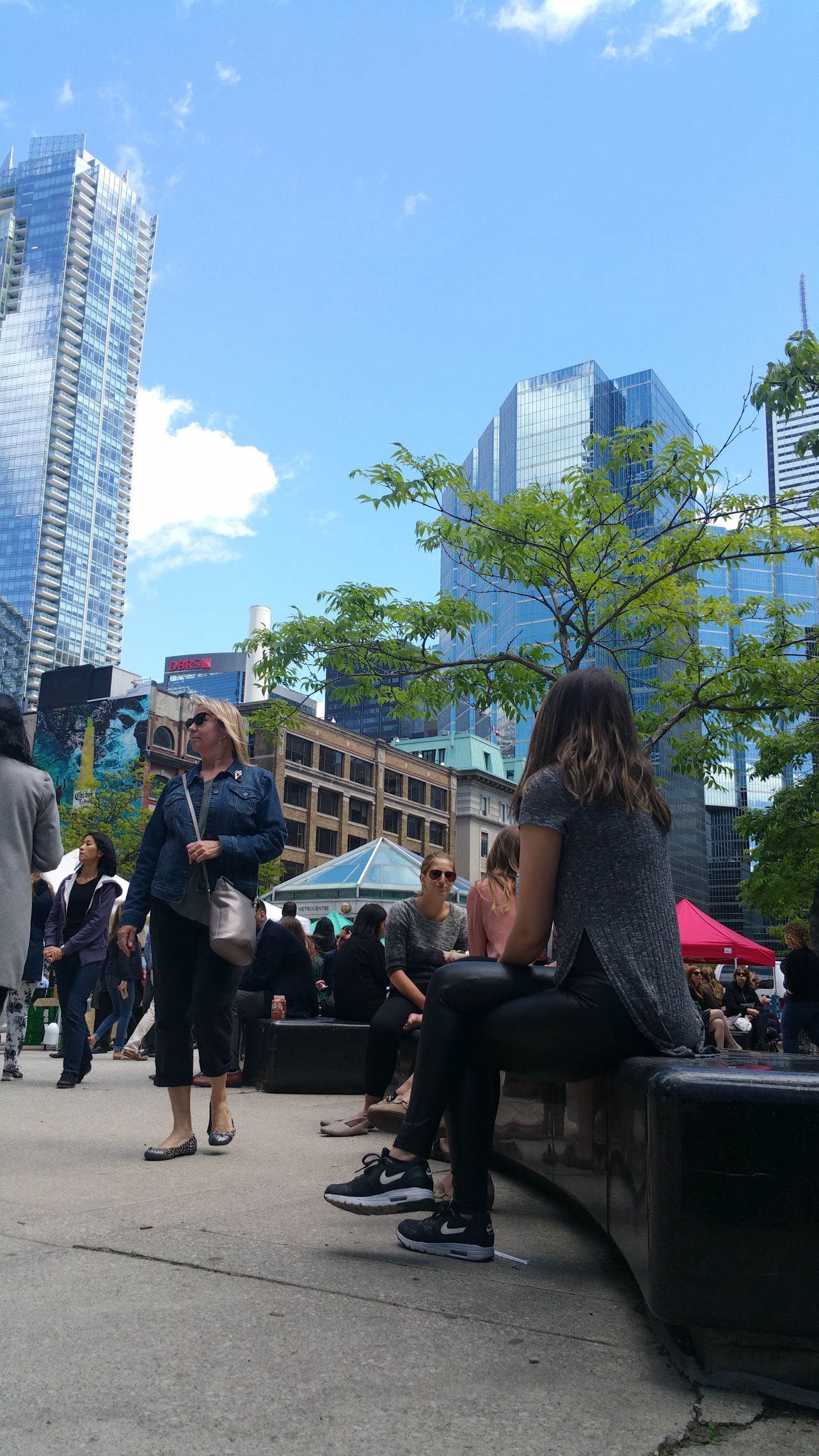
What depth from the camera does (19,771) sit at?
15.3ft

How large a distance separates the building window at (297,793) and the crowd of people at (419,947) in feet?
179

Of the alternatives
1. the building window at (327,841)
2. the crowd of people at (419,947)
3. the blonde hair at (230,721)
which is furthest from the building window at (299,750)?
the blonde hair at (230,721)

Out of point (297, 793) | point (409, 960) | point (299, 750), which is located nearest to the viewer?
point (409, 960)

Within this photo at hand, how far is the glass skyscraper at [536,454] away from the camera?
12.6 meters

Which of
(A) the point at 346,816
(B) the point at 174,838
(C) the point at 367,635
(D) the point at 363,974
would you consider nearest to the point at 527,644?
(C) the point at 367,635

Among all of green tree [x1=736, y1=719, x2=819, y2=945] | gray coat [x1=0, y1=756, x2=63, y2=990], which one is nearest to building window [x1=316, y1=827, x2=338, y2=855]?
green tree [x1=736, y1=719, x2=819, y2=945]

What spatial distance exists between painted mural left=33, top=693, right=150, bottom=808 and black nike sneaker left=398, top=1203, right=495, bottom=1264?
5797 centimetres

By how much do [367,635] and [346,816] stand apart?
57769 millimetres

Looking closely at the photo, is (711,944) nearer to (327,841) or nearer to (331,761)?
(327,841)

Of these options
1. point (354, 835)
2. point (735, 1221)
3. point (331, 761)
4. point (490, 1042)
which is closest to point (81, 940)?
point (490, 1042)

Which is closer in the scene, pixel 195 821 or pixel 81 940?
pixel 195 821

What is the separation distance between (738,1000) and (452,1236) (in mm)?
14749

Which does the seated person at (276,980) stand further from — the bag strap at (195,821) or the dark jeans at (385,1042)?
the bag strap at (195,821)

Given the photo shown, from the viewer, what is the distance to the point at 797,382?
889cm
